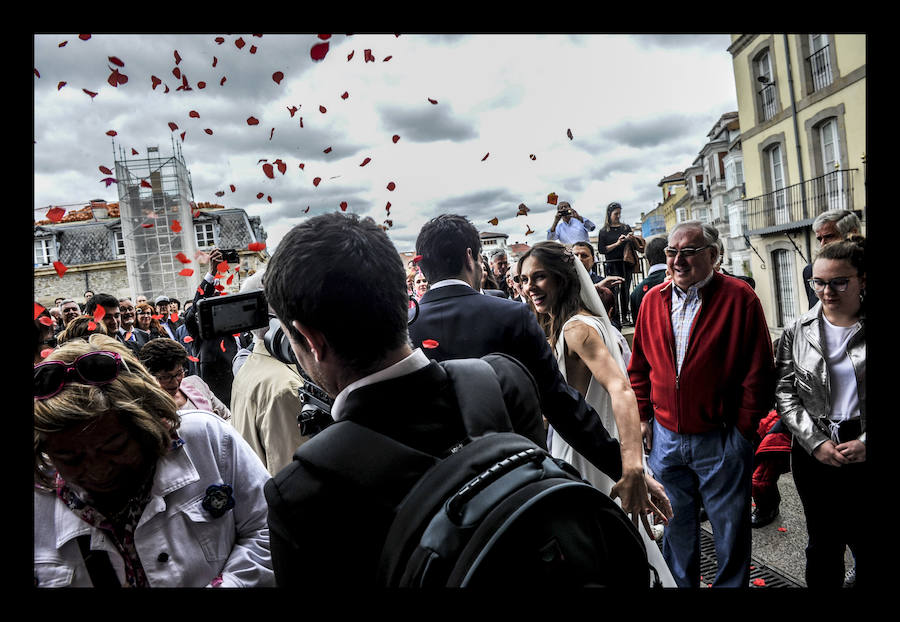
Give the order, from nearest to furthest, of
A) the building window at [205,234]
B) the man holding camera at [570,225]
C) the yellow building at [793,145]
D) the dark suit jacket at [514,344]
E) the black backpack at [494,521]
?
1. the black backpack at [494,521]
2. the dark suit jacket at [514,344]
3. the man holding camera at [570,225]
4. the yellow building at [793,145]
5. the building window at [205,234]

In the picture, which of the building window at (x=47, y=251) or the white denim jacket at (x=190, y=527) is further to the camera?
the building window at (x=47, y=251)

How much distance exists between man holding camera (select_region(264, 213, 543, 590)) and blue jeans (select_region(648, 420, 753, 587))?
6.79ft

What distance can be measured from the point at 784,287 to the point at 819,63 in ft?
24.0

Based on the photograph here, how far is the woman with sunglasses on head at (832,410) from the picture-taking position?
8.38 feet

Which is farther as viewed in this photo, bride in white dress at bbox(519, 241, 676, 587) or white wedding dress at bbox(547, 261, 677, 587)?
white wedding dress at bbox(547, 261, 677, 587)

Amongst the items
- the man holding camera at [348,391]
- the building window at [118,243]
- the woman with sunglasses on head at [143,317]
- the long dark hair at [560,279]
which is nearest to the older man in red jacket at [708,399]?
the long dark hair at [560,279]

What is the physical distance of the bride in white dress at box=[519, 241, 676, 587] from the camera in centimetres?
232

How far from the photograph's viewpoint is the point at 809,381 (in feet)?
8.89

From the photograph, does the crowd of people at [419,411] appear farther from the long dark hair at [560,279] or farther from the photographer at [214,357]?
the photographer at [214,357]

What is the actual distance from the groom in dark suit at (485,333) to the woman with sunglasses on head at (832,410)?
1.04 m

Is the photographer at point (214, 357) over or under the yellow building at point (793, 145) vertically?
under

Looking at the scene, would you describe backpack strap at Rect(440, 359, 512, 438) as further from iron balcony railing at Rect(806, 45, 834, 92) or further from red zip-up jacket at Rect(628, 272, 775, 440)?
iron balcony railing at Rect(806, 45, 834, 92)

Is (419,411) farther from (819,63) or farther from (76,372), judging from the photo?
(819,63)

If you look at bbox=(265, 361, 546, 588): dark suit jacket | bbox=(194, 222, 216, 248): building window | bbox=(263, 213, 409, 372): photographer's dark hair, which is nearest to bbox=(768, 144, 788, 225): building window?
bbox=(263, 213, 409, 372): photographer's dark hair
